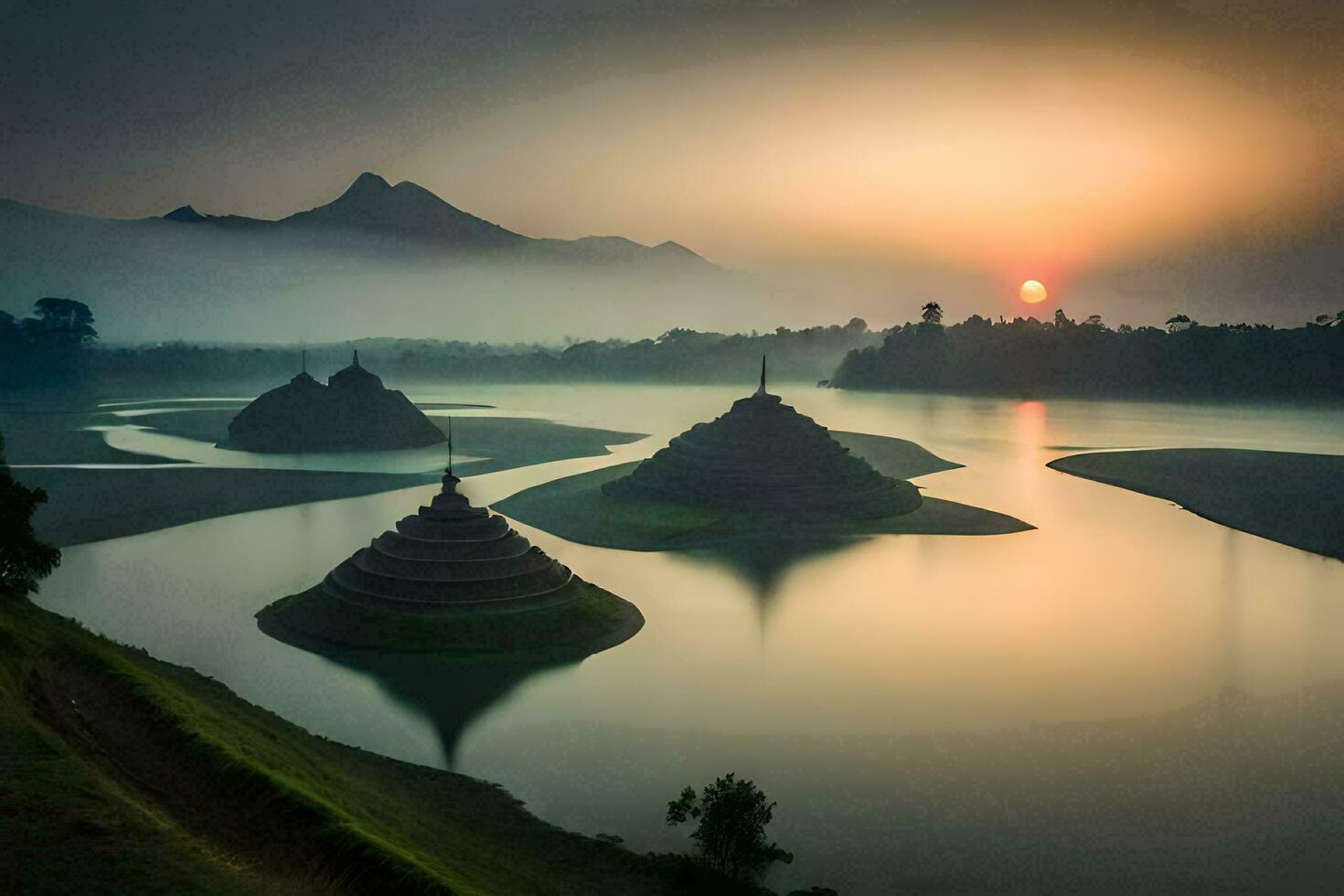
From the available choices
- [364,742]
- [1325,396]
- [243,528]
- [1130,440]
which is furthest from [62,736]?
[1325,396]

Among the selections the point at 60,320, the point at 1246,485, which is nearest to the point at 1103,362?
the point at 1246,485

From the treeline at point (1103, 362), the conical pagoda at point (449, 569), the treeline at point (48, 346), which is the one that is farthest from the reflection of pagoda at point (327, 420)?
the treeline at point (1103, 362)

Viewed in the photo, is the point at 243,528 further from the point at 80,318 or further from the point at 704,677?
the point at 80,318

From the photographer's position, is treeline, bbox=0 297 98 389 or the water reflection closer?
the water reflection

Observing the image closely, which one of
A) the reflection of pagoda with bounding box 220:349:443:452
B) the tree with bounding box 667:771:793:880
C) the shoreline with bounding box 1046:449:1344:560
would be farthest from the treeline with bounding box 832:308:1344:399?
the tree with bounding box 667:771:793:880

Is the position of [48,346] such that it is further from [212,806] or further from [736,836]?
[736,836]

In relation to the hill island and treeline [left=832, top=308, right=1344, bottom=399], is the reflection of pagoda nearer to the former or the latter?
the hill island
